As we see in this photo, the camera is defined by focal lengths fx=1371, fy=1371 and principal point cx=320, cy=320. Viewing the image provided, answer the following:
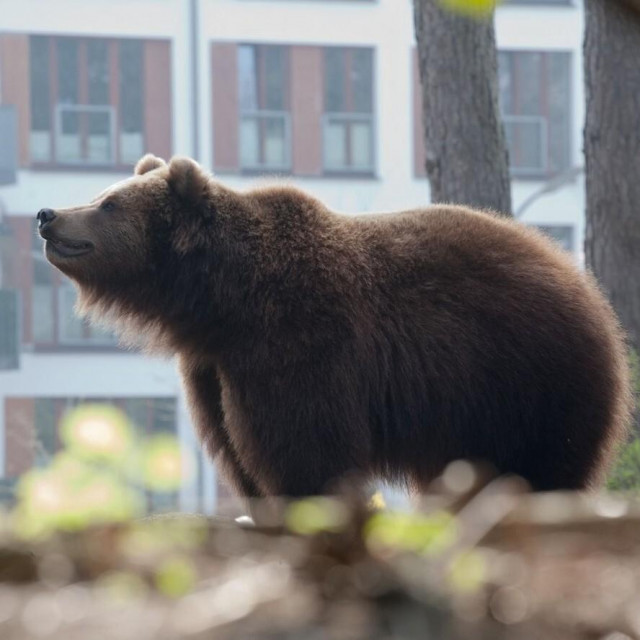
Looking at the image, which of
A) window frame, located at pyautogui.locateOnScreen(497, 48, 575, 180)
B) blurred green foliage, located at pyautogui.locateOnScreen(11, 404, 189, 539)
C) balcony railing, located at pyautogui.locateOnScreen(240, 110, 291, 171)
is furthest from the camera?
window frame, located at pyautogui.locateOnScreen(497, 48, 575, 180)

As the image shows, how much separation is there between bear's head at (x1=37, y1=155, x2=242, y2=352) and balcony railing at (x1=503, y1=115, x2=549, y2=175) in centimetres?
2637

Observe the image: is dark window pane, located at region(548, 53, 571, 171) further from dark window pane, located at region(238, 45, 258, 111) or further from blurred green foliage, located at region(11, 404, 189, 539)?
blurred green foliage, located at region(11, 404, 189, 539)

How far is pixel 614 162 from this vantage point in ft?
29.6

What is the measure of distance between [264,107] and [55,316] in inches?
256

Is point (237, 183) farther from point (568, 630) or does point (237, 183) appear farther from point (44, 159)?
point (568, 630)

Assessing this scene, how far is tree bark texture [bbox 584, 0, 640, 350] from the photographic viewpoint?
8898 millimetres

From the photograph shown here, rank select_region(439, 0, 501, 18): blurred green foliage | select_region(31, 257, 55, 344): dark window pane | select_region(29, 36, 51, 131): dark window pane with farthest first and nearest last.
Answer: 1. select_region(29, 36, 51, 131): dark window pane
2. select_region(31, 257, 55, 344): dark window pane
3. select_region(439, 0, 501, 18): blurred green foliage

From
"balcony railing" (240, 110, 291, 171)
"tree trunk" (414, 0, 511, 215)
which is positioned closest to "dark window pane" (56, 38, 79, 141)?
"balcony railing" (240, 110, 291, 171)

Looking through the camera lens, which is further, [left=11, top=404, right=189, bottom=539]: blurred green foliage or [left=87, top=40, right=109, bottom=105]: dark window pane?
[left=87, top=40, right=109, bottom=105]: dark window pane

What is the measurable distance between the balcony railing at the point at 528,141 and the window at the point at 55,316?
34.5ft

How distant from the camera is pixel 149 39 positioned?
28.1m

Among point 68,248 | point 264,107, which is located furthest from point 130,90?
point 68,248

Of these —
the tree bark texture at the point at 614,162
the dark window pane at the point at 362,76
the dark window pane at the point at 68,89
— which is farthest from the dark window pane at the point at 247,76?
the tree bark texture at the point at 614,162

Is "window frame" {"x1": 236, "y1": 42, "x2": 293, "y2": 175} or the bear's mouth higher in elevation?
"window frame" {"x1": 236, "y1": 42, "x2": 293, "y2": 175}
